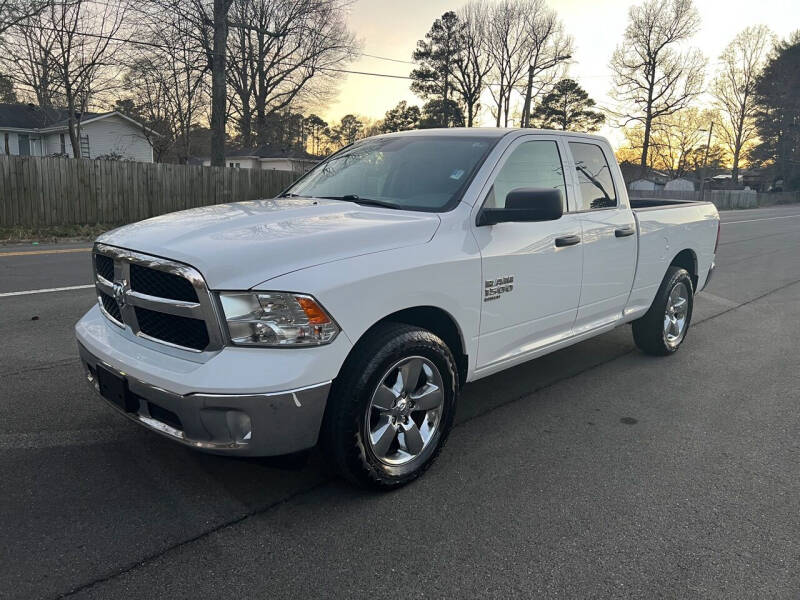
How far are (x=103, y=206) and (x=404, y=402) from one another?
1724 cm

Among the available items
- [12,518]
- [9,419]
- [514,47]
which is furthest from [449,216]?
[514,47]

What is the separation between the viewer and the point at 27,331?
18.5 feet

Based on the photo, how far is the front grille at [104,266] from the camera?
309cm

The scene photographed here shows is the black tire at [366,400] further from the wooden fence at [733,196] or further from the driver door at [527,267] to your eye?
the wooden fence at [733,196]

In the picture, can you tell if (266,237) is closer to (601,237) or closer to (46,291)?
(601,237)

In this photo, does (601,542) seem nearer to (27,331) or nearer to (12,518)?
(12,518)

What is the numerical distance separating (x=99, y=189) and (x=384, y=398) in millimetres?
17335

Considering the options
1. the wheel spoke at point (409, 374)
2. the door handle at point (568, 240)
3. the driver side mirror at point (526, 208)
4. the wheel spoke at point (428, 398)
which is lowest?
the wheel spoke at point (428, 398)

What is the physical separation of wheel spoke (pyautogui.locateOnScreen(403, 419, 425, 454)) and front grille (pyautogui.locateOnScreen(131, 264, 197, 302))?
1223mm

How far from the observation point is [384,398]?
292cm

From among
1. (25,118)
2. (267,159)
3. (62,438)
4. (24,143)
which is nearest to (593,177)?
(62,438)

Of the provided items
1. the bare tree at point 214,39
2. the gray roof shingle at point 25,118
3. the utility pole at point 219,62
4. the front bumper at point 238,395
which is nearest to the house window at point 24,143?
the gray roof shingle at point 25,118

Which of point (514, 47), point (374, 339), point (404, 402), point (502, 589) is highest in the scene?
point (514, 47)

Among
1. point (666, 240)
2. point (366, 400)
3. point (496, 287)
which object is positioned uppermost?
point (666, 240)
